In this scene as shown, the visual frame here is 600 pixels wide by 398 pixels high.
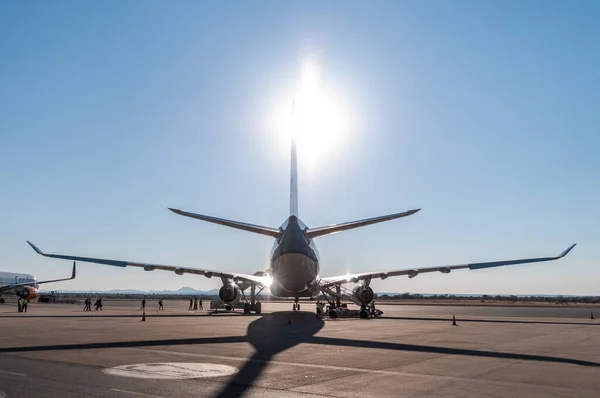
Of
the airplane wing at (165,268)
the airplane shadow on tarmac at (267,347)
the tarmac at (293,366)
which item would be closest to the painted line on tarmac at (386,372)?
the tarmac at (293,366)

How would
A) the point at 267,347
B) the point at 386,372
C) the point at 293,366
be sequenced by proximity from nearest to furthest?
the point at 386,372
the point at 293,366
the point at 267,347

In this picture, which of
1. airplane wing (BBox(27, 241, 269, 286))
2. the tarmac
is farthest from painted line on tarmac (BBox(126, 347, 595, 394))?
airplane wing (BBox(27, 241, 269, 286))

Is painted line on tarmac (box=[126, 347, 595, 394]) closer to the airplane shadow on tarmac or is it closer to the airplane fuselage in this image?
the airplane shadow on tarmac

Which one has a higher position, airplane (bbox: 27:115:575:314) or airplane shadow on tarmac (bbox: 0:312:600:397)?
airplane (bbox: 27:115:575:314)

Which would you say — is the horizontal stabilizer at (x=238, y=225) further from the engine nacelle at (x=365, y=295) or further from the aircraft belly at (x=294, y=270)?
the engine nacelle at (x=365, y=295)

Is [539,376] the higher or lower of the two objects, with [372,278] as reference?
lower

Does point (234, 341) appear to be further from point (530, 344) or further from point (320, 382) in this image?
point (530, 344)

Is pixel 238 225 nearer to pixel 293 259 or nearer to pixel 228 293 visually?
pixel 293 259

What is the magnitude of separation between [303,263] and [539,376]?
1916 centimetres

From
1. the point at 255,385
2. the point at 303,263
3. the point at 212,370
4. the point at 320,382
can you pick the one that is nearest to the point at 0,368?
the point at 212,370

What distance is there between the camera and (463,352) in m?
17.4

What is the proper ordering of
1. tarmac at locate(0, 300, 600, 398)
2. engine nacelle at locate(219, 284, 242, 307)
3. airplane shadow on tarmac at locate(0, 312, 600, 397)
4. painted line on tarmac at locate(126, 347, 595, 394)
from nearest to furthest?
tarmac at locate(0, 300, 600, 398) → painted line on tarmac at locate(126, 347, 595, 394) → airplane shadow on tarmac at locate(0, 312, 600, 397) → engine nacelle at locate(219, 284, 242, 307)

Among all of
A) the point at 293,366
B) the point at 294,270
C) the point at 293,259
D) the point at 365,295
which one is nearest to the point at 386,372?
the point at 293,366

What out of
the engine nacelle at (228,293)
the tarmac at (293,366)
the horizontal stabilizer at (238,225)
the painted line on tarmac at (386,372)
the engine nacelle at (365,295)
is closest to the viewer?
the tarmac at (293,366)
